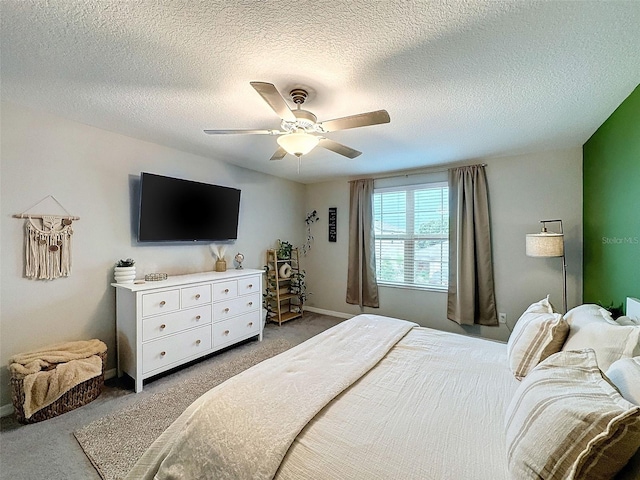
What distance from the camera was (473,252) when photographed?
3553mm

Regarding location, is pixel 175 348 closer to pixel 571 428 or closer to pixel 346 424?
pixel 346 424

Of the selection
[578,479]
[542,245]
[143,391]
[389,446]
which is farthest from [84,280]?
[542,245]

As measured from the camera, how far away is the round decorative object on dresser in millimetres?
2644

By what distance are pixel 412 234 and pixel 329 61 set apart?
9.93 feet

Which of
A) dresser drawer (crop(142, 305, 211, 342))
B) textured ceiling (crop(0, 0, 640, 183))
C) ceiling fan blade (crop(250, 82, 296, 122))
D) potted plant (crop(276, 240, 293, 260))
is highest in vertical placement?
textured ceiling (crop(0, 0, 640, 183))

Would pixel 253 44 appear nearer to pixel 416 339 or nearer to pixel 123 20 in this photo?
pixel 123 20

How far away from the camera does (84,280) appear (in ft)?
8.33

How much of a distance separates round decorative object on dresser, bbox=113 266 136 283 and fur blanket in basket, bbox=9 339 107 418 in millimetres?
638

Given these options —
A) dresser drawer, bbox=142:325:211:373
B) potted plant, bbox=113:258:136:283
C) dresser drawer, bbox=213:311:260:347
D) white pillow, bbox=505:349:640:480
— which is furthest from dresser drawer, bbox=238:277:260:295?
white pillow, bbox=505:349:640:480

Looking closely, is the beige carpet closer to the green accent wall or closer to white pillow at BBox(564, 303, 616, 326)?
white pillow at BBox(564, 303, 616, 326)

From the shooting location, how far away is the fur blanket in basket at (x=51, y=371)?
1961mm

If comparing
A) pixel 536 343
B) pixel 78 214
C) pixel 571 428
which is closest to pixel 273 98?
pixel 571 428

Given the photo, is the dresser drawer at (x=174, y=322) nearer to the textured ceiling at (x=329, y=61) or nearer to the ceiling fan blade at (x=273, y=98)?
the textured ceiling at (x=329, y=61)

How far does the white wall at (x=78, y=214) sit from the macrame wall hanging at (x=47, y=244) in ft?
0.14
